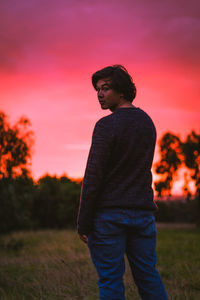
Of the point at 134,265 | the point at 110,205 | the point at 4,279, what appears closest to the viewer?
the point at 110,205

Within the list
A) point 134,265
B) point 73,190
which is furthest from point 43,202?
point 134,265

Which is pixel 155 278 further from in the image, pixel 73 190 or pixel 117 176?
pixel 73 190

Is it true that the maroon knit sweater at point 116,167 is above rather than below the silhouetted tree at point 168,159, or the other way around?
below

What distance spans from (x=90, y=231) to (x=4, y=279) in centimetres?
429

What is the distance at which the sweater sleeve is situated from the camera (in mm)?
2277

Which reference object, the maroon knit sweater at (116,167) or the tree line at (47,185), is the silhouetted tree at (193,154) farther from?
the maroon knit sweater at (116,167)

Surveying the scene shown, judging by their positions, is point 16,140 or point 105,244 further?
Answer: point 16,140

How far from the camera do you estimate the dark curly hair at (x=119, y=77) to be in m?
2.49

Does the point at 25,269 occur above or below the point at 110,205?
below

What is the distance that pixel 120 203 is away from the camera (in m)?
2.29

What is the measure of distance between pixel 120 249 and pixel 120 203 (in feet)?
1.06

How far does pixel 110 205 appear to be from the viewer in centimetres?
228

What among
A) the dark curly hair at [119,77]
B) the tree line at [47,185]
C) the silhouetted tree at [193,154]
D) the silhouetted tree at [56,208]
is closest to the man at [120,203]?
the dark curly hair at [119,77]

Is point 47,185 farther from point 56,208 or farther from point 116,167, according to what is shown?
point 116,167
